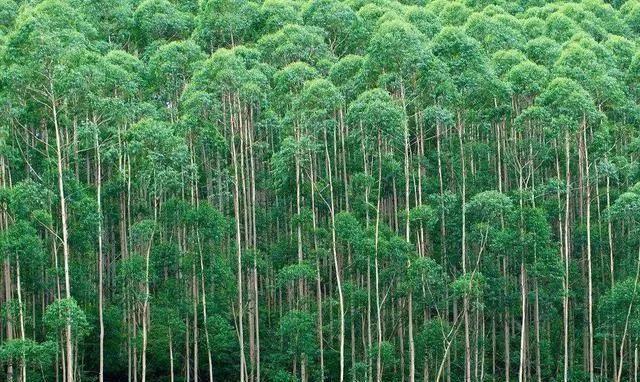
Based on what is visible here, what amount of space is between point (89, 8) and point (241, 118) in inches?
530

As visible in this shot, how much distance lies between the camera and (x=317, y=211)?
3419cm

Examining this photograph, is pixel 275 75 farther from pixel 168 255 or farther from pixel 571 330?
pixel 571 330

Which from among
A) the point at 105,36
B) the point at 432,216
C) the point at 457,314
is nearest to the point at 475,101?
the point at 432,216

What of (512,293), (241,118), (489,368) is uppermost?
(241,118)

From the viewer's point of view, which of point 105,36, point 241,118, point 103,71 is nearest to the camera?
point 103,71

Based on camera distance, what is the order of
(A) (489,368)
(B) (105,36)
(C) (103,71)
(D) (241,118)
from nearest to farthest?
(C) (103,71)
(D) (241,118)
(A) (489,368)
(B) (105,36)

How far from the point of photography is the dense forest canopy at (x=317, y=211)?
28.7 m

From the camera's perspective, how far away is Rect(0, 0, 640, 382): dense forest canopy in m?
28.7

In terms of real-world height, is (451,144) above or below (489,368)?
above

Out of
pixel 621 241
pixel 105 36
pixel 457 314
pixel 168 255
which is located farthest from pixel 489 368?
pixel 105 36

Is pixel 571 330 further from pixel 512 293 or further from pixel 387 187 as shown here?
pixel 387 187

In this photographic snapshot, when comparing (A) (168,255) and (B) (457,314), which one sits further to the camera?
(B) (457,314)

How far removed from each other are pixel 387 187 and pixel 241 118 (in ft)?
19.2

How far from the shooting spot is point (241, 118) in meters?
31.5
